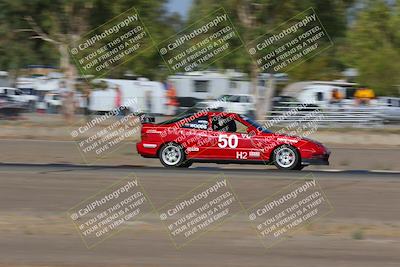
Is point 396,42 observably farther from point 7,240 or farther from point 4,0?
point 7,240

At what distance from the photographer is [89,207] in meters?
12.0

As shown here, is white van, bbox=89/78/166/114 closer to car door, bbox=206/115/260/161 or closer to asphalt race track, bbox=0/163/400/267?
car door, bbox=206/115/260/161

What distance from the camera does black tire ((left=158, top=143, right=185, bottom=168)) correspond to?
59.2 feet

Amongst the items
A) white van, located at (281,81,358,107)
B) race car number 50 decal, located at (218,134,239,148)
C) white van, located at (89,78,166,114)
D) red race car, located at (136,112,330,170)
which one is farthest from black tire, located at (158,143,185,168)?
white van, located at (281,81,358,107)

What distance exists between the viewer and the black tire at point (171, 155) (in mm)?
18047

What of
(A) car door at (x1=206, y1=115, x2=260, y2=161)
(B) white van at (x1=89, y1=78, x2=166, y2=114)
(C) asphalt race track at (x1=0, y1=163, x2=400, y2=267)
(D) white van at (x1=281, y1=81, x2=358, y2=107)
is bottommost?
(C) asphalt race track at (x1=0, y1=163, x2=400, y2=267)

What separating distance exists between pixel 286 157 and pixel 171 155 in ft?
8.17

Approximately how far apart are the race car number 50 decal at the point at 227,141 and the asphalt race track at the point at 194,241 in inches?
77.7

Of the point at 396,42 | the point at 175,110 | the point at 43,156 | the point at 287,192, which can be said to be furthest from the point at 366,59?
the point at 287,192

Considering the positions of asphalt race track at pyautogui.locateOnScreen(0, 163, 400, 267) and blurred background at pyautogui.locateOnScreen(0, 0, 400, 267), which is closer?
asphalt race track at pyautogui.locateOnScreen(0, 163, 400, 267)

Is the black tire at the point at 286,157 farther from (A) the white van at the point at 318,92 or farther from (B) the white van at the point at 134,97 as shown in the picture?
(A) the white van at the point at 318,92

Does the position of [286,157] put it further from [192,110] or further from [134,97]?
[134,97]

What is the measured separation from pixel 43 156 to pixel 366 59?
34.9m

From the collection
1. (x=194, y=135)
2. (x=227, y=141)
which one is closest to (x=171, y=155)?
(x=194, y=135)
